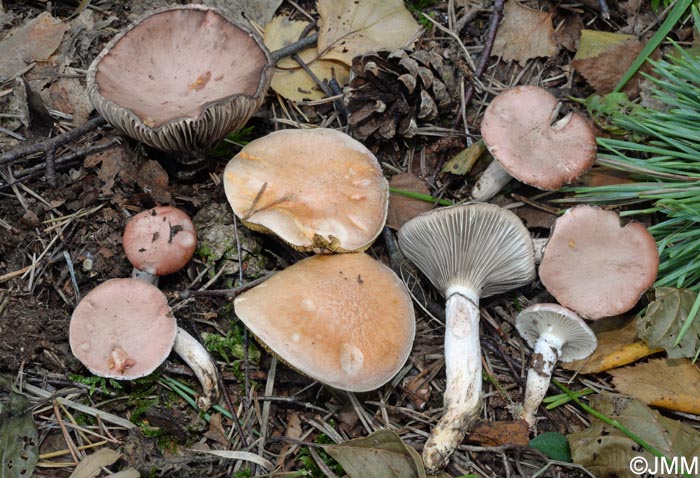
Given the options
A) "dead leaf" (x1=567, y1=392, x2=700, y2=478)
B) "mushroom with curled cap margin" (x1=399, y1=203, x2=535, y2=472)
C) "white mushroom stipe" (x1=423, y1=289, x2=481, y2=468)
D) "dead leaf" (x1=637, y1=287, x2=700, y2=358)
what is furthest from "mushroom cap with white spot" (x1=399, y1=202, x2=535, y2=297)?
"dead leaf" (x1=567, y1=392, x2=700, y2=478)

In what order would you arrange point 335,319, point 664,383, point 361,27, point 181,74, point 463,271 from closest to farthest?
point 335,319, point 664,383, point 463,271, point 181,74, point 361,27

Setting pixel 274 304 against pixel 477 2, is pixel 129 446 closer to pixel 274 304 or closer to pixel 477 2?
pixel 274 304

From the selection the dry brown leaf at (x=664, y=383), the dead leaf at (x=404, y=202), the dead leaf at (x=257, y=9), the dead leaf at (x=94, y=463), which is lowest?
the dead leaf at (x=94, y=463)

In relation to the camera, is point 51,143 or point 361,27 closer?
point 51,143

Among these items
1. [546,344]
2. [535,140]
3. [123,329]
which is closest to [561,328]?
[546,344]

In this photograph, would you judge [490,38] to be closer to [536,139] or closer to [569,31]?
[569,31]

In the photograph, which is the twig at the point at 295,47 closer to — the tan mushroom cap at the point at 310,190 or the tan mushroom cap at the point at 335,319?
the tan mushroom cap at the point at 310,190

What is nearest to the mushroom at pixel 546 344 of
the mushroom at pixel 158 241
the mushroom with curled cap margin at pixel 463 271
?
the mushroom with curled cap margin at pixel 463 271
